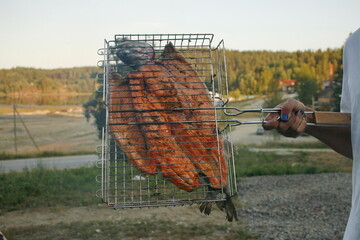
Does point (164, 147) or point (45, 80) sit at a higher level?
point (45, 80)

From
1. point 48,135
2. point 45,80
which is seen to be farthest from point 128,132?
point 45,80

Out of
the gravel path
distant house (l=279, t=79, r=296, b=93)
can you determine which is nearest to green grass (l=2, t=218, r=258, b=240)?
the gravel path

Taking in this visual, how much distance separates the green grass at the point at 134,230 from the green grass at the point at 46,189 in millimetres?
1681

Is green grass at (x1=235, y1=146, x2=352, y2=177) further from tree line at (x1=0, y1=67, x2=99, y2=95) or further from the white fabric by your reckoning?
tree line at (x1=0, y1=67, x2=99, y2=95)

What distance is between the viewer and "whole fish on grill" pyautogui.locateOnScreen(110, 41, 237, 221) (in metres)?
2.22

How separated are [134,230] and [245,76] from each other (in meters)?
41.7

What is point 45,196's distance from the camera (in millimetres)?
8875

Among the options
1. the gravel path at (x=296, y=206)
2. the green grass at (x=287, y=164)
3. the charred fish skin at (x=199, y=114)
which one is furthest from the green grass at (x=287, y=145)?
the charred fish skin at (x=199, y=114)

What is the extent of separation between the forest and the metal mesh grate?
66 cm

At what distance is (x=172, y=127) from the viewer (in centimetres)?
229

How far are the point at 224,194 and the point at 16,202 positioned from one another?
7.63m

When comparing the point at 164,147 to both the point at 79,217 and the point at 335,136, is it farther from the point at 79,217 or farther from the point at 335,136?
the point at 79,217

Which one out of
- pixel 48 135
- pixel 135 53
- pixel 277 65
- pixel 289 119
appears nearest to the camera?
pixel 289 119

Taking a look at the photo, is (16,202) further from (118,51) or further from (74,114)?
(74,114)
